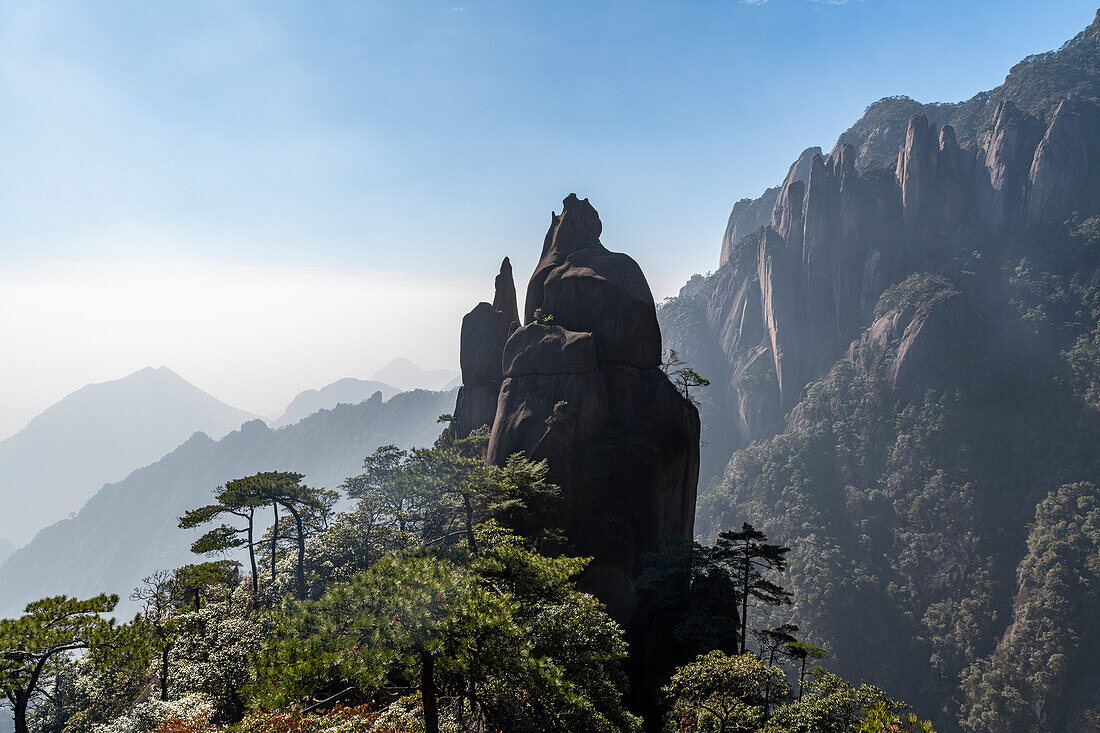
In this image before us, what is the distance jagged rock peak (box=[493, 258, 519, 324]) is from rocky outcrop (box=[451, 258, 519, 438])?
0.17m

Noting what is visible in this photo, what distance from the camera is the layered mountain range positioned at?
5466 cm

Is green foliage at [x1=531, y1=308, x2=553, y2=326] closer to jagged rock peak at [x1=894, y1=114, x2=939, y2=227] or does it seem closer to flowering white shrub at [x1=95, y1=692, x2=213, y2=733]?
flowering white shrub at [x1=95, y1=692, x2=213, y2=733]

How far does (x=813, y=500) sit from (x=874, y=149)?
113 metres

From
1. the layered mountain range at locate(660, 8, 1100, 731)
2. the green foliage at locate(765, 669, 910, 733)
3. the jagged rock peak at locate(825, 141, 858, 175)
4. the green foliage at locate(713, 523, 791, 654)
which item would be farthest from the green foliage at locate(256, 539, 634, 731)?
the jagged rock peak at locate(825, 141, 858, 175)

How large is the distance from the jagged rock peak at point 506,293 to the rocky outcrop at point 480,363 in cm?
17

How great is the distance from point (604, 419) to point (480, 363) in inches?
631

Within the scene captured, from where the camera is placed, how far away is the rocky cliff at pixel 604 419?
1033 inches

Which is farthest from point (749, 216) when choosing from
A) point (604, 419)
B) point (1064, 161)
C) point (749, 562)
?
point (749, 562)

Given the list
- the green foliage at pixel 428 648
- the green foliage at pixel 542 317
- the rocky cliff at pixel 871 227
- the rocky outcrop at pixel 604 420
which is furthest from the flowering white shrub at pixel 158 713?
the rocky cliff at pixel 871 227

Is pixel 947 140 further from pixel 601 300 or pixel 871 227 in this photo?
pixel 601 300

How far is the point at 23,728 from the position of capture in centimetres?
1077

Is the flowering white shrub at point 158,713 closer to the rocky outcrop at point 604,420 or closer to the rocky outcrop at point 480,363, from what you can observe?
the rocky outcrop at point 604,420

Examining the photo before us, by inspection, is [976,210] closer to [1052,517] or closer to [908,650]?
[1052,517]

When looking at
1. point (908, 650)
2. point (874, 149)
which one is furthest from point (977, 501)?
point (874, 149)
